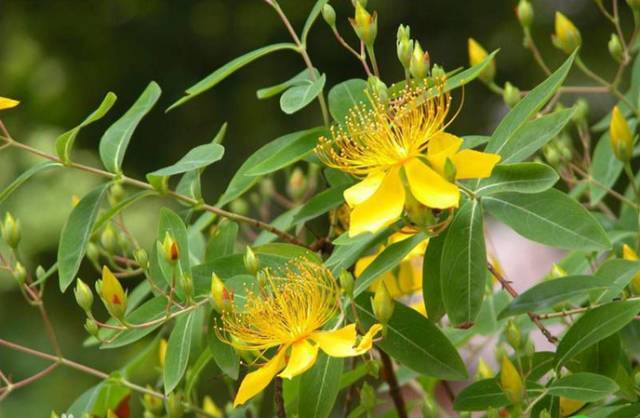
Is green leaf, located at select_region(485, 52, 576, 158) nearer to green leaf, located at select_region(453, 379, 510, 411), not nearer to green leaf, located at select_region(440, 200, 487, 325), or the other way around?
green leaf, located at select_region(440, 200, 487, 325)

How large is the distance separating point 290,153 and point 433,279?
21 centimetres

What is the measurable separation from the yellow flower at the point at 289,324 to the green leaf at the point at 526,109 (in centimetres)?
22

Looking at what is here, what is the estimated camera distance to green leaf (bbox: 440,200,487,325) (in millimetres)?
1182

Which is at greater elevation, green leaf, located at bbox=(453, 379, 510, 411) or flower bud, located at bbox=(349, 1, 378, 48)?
flower bud, located at bbox=(349, 1, 378, 48)

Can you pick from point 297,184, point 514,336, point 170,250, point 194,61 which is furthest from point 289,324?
point 194,61

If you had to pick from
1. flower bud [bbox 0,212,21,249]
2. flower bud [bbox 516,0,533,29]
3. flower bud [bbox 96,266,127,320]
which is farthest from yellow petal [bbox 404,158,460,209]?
flower bud [bbox 516,0,533,29]

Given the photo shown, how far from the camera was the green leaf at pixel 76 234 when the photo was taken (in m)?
1.29

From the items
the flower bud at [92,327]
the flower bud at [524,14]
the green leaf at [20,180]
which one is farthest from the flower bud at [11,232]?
the flower bud at [524,14]

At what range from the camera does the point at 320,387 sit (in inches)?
48.6

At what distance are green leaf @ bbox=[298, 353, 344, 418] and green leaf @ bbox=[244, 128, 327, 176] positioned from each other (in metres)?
0.20

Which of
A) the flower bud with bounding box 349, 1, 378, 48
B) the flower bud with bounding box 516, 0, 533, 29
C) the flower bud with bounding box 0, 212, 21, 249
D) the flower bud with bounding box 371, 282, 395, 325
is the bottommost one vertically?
the flower bud with bounding box 371, 282, 395, 325

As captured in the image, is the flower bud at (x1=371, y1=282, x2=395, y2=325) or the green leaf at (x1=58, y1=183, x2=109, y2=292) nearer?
the flower bud at (x1=371, y1=282, x2=395, y2=325)

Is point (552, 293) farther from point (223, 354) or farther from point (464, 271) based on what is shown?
point (223, 354)

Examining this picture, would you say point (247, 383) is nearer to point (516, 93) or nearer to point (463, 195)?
point (463, 195)
